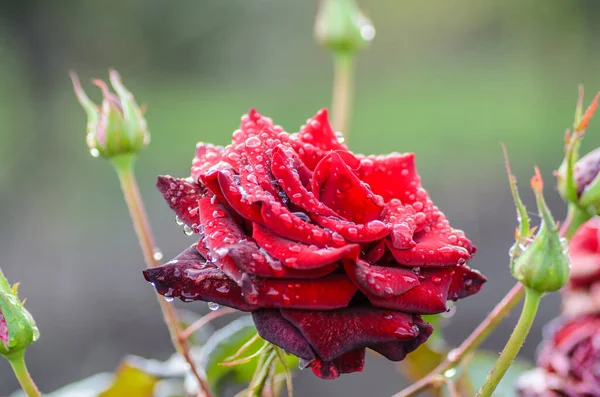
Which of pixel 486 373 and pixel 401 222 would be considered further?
pixel 486 373

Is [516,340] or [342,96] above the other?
[342,96]

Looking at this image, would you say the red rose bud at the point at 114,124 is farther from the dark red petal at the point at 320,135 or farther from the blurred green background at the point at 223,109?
the blurred green background at the point at 223,109

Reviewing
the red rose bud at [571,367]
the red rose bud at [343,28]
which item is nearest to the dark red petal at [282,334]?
the red rose bud at [571,367]

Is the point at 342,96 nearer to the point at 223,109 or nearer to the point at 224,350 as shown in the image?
the point at 224,350

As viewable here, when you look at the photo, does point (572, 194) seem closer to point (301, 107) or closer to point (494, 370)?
point (494, 370)

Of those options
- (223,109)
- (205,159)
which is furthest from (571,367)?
(223,109)

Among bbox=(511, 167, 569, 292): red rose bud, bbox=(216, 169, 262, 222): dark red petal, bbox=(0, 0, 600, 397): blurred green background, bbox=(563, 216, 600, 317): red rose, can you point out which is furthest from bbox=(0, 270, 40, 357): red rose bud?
bbox=(0, 0, 600, 397): blurred green background

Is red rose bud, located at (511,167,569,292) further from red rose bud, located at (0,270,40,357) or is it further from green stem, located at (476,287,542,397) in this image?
red rose bud, located at (0,270,40,357)
